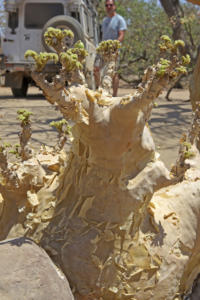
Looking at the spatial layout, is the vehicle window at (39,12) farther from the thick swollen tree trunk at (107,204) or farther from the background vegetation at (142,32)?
the thick swollen tree trunk at (107,204)

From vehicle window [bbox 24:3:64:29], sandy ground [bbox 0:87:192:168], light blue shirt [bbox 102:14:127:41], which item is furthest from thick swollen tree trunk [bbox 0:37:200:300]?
vehicle window [bbox 24:3:64:29]

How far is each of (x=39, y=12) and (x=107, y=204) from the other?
841 centimetres

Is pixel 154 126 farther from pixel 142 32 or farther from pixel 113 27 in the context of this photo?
pixel 142 32

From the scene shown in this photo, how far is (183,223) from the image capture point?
1480 millimetres

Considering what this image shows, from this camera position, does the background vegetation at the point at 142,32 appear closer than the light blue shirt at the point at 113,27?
No

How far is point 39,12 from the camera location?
344 inches

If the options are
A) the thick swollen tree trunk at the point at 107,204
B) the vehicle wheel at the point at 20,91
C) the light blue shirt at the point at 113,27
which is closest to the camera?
the thick swollen tree trunk at the point at 107,204

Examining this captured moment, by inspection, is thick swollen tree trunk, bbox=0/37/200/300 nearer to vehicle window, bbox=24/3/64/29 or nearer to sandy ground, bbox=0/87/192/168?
sandy ground, bbox=0/87/192/168

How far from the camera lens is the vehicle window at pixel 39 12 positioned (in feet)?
28.2

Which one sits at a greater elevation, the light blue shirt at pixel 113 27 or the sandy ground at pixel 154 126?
the light blue shirt at pixel 113 27

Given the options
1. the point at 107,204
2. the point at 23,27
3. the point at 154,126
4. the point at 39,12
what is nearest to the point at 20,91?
the point at 23,27

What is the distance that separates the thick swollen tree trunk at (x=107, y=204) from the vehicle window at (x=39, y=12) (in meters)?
7.93

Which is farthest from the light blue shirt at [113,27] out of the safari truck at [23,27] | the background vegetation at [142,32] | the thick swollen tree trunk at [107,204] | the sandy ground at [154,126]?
the background vegetation at [142,32]

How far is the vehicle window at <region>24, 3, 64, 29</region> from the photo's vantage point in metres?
8.60
